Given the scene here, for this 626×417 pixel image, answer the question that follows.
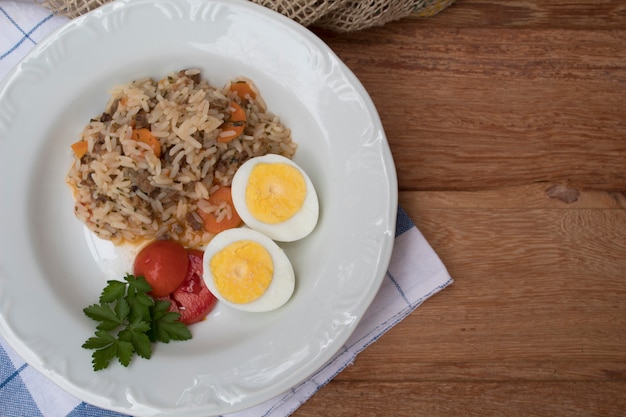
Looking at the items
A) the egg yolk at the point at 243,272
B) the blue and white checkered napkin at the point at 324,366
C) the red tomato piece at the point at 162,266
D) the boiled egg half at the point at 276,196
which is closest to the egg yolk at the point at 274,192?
the boiled egg half at the point at 276,196

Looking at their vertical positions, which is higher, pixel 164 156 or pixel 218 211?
pixel 164 156

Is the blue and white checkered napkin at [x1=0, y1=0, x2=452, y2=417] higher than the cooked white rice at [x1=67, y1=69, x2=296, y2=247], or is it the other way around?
the cooked white rice at [x1=67, y1=69, x2=296, y2=247]

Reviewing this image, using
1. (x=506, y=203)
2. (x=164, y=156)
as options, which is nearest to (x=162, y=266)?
(x=164, y=156)

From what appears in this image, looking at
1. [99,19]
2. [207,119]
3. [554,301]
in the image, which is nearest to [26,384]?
[207,119]

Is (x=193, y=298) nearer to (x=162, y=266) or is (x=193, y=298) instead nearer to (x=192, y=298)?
(x=192, y=298)

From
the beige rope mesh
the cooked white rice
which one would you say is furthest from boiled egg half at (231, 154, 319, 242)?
the beige rope mesh

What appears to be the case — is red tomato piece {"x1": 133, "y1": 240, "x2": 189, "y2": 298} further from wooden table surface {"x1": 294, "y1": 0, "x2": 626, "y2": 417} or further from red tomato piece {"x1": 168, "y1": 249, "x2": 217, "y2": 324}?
wooden table surface {"x1": 294, "y1": 0, "x2": 626, "y2": 417}
